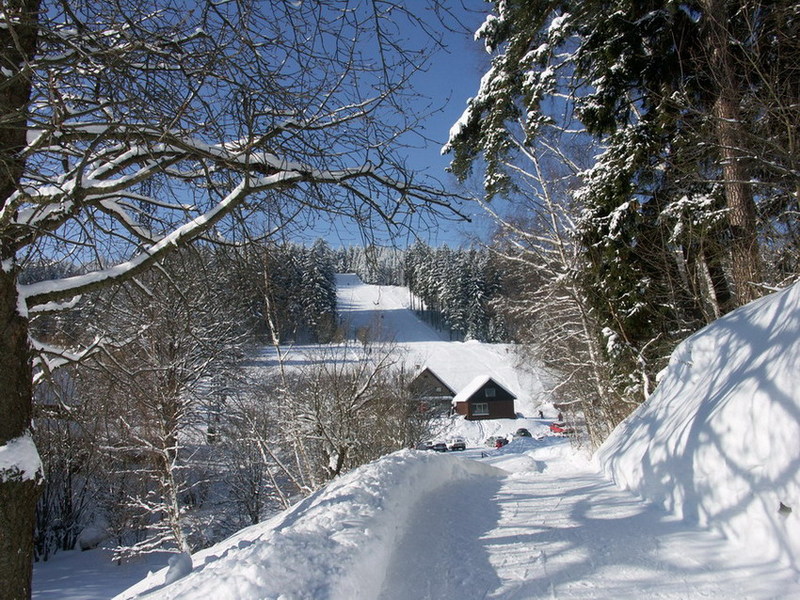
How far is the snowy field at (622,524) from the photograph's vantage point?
312cm

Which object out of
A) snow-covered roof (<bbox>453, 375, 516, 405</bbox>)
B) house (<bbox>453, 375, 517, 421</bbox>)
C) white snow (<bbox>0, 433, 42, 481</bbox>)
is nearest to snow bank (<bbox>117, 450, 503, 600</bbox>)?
white snow (<bbox>0, 433, 42, 481</bbox>)

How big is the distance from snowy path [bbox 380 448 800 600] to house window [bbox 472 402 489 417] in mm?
46029

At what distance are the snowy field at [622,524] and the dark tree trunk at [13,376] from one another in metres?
0.97

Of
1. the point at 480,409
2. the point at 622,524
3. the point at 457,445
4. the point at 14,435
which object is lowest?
the point at 457,445

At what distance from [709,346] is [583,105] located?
5.71 metres

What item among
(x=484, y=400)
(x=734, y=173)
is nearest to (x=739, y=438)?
(x=734, y=173)

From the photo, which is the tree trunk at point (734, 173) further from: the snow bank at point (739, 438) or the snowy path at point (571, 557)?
the snowy path at point (571, 557)

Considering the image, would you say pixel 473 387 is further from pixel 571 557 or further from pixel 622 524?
pixel 571 557

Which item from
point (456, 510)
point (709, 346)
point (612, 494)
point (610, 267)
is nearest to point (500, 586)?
point (456, 510)

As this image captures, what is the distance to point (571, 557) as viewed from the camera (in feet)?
12.6

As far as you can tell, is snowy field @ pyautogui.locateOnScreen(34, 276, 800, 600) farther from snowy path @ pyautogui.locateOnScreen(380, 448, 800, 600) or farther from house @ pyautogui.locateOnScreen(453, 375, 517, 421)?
house @ pyautogui.locateOnScreen(453, 375, 517, 421)

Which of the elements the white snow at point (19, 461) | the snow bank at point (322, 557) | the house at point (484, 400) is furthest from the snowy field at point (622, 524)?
the house at point (484, 400)

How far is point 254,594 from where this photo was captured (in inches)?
113

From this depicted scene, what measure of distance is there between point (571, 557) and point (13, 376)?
4204 mm
